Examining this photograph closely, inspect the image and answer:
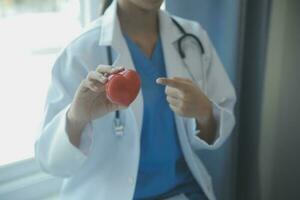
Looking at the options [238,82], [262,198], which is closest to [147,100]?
[238,82]

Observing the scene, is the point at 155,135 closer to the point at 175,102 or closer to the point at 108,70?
the point at 175,102

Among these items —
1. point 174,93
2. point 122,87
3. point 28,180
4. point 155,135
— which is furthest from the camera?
point 28,180

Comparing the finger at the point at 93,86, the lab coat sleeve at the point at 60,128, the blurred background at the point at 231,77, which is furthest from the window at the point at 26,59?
the finger at the point at 93,86

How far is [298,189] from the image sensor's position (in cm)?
130

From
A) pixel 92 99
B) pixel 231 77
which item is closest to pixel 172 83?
pixel 92 99

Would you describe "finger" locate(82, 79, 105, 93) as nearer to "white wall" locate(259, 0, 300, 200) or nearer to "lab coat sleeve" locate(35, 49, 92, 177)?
"lab coat sleeve" locate(35, 49, 92, 177)

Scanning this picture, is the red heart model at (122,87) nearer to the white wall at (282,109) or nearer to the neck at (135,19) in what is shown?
the neck at (135,19)

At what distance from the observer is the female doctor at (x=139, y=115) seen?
2.71 feet

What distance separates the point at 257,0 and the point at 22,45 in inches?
27.3

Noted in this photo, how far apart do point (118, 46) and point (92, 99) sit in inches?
6.8

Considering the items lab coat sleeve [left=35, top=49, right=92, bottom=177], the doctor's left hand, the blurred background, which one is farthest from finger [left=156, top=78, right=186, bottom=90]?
the blurred background

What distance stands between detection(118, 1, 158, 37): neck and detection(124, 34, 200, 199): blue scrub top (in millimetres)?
36

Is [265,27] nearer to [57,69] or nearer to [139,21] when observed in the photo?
[139,21]

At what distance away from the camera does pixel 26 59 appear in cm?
118
